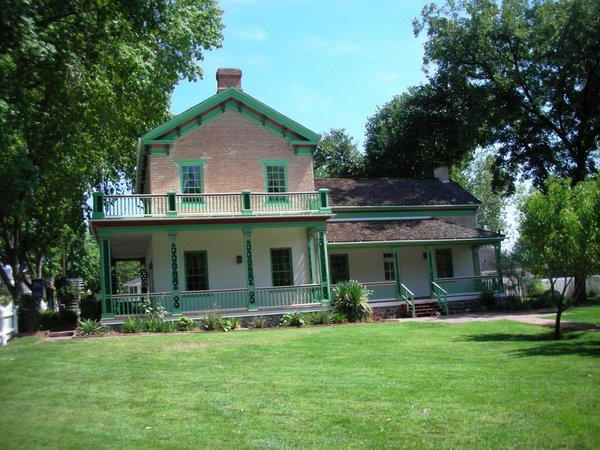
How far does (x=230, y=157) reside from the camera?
2528 centimetres

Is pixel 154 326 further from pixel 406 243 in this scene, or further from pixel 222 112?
pixel 406 243

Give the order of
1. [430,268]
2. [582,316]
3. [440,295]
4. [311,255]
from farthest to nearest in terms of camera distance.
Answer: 1. [430,268]
2. [440,295]
3. [311,255]
4. [582,316]

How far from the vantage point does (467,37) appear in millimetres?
31781

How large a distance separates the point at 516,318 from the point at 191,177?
1399cm

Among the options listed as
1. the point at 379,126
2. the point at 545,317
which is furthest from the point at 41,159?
the point at 379,126

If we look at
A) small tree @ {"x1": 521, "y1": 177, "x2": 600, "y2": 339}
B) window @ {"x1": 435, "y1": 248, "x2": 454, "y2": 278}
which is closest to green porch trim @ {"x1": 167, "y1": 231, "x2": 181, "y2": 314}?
small tree @ {"x1": 521, "y1": 177, "x2": 600, "y2": 339}

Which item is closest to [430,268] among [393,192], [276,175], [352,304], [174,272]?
[393,192]

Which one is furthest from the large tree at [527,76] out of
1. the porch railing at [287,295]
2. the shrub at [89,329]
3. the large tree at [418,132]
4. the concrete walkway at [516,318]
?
the shrub at [89,329]

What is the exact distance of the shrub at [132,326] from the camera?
2008 centimetres

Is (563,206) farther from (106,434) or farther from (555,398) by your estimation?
(106,434)

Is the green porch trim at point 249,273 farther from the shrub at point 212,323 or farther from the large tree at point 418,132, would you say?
the large tree at point 418,132

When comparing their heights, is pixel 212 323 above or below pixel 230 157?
below

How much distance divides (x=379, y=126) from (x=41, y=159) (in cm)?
2611

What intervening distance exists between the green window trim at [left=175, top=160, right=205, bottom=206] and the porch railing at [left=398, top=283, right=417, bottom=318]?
31.7 feet
